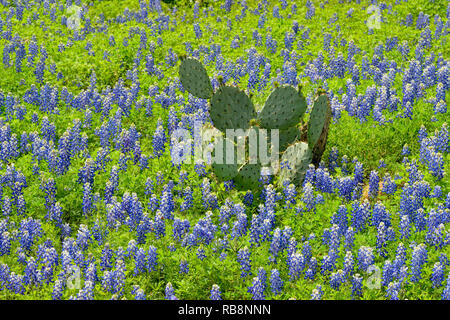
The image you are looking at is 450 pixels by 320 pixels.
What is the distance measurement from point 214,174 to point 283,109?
3.60ft

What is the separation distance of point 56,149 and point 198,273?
3.35 meters

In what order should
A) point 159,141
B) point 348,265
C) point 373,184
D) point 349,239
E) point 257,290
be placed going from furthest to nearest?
point 159,141
point 373,184
point 349,239
point 348,265
point 257,290

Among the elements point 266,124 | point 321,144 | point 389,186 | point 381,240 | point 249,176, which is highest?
point 266,124

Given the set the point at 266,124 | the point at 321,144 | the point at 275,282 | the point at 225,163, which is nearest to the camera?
the point at 275,282

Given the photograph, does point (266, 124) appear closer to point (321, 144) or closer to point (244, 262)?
point (321, 144)

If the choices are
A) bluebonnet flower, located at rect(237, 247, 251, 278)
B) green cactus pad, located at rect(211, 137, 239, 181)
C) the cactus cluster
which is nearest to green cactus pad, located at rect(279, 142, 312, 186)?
the cactus cluster

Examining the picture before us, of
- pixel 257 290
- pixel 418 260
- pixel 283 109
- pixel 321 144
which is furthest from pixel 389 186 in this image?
pixel 257 290

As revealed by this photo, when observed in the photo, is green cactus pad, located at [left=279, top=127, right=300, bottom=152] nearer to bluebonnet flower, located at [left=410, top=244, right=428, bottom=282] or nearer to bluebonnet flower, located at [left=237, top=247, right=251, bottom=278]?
bluebonnet flower, located at [left=237, top=247, right=251, bottom=278]

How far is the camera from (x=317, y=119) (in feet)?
25.7

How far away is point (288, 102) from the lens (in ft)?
25.7

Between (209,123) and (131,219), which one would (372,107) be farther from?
(131,219)

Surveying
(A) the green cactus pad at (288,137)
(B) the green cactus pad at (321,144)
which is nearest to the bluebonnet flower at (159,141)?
(A) the green cactus pad at (288,137)

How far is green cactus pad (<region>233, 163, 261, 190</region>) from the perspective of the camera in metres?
7.63

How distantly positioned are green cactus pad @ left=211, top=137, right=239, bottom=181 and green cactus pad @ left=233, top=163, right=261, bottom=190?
0.09m
